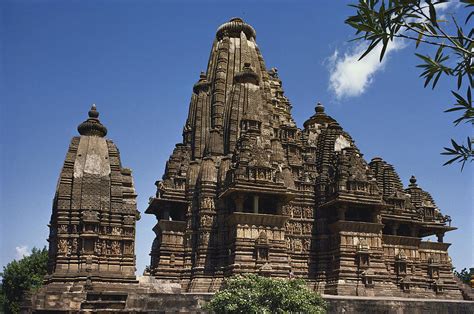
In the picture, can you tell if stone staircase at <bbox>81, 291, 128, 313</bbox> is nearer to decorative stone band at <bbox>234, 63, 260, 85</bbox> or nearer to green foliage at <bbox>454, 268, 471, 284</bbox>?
decorative stone band at <bbox>234, 63, 260, 85</bbox>

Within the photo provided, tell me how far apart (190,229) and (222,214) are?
7.32 ft

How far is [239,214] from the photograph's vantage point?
28.4 metres

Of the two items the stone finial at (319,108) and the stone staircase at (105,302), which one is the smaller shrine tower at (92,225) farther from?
the stone finial at (319,108)

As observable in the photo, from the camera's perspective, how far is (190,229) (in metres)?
30.8

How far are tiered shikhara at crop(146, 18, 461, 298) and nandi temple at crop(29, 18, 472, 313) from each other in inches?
3.4

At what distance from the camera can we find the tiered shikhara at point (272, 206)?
29156 millimetres

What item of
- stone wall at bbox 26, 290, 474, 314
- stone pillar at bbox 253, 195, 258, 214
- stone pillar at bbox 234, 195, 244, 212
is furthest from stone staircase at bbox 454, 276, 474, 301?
stone pillar at bbox 234, 195, 244, 212

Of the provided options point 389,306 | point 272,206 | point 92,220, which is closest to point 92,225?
point 92,220

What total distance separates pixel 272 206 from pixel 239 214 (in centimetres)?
276

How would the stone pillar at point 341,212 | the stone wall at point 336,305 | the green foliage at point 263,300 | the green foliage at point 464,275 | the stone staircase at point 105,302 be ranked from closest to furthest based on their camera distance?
1. the green foliage at point 263,300
2. the stone staircase at point 105,302
3. the stone wall at point 336,305
4. the stone pillar at point 341,212
5. the green foliage at point 464,275

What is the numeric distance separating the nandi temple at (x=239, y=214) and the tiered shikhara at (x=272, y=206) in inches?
3.4

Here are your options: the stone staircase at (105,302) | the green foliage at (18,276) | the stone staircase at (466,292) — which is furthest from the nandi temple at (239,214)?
the green foliage at (18,276)

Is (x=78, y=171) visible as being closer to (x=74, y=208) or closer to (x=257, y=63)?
(x=74, y=208)

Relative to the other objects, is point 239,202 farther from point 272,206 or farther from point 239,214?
point 272,206
